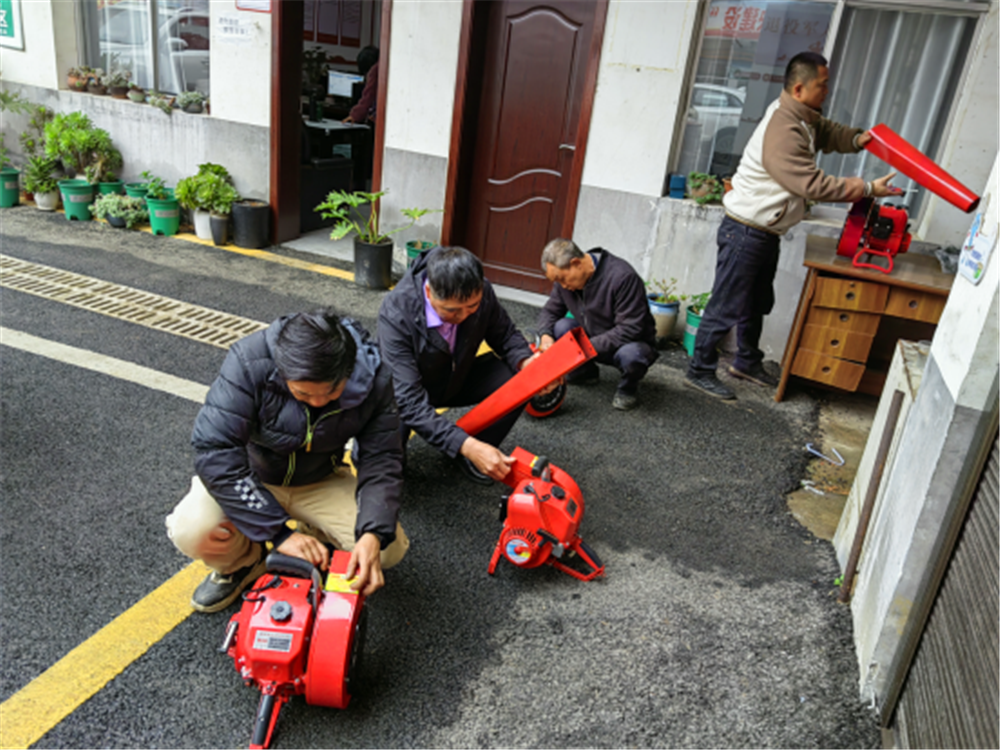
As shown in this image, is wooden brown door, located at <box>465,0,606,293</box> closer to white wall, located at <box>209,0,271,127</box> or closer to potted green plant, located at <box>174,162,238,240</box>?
white wall, located at <box>209,0,271,127</box>

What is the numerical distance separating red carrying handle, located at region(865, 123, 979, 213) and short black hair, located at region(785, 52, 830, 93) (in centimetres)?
52

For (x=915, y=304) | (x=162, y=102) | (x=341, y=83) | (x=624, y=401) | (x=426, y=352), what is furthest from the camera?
(x=341, y=83)

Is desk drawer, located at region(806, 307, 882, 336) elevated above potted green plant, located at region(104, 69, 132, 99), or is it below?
below

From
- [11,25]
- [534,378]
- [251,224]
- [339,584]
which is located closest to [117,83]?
[11,25]

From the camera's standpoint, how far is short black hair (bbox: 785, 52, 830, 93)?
446 centimetres

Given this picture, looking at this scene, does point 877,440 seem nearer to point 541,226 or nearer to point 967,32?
point 967,32

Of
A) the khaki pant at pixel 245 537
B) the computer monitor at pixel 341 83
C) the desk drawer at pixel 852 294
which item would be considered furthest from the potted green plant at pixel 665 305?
the computer monitor at pixel 341 83

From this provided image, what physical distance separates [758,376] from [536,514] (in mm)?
3186

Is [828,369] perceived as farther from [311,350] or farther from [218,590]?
[218,590]

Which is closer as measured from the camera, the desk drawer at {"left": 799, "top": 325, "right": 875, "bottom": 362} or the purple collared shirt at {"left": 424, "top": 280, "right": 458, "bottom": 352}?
the purple collared shirt at {"left": 424, "top": 280, "right": 458, "bottom": 352}

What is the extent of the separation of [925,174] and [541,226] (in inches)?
129

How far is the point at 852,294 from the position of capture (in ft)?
15.3

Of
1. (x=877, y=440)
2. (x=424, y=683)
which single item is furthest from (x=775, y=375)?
(x=424, y=683)

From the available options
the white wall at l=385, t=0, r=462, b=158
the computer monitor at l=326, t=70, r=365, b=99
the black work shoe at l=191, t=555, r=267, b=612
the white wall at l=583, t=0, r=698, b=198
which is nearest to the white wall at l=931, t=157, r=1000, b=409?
the black work shoe at l=191, t=555, r=267, b=612
